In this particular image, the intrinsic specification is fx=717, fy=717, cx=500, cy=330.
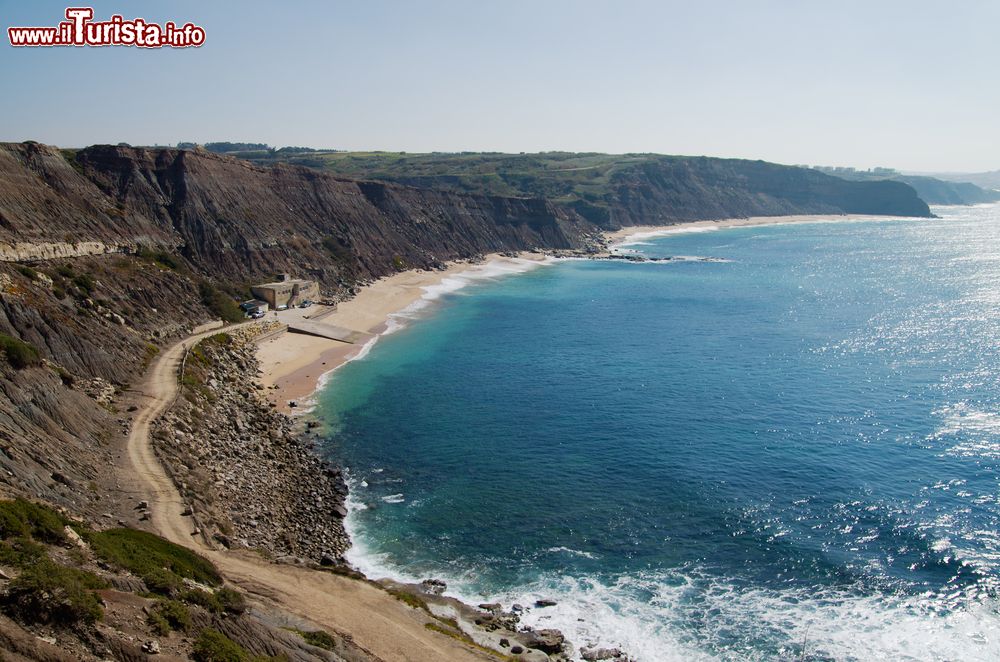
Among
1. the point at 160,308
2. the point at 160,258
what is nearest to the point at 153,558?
the point at 160,308

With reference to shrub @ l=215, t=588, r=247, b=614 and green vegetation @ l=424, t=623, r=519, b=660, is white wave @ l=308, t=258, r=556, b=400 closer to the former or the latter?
green vegetation @ l=424, t=623, r=519, b=660

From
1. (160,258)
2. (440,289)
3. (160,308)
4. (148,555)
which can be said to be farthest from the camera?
(440,289)

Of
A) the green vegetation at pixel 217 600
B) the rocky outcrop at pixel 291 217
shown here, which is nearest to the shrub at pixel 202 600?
the green vegetation at pixel 217 600

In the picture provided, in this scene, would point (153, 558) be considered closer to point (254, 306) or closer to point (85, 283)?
point (85, 283)

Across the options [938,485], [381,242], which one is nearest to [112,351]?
[938,485]

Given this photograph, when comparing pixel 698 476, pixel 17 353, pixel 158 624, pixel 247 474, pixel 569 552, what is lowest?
pixel 569 552

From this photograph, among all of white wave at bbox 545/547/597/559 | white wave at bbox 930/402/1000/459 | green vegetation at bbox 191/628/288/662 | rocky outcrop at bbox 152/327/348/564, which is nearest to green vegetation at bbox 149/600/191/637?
green vegetation at bbox 191/628/288/662

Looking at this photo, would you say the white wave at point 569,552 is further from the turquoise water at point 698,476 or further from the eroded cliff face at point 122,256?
the eroded cliff face at point 122,256
